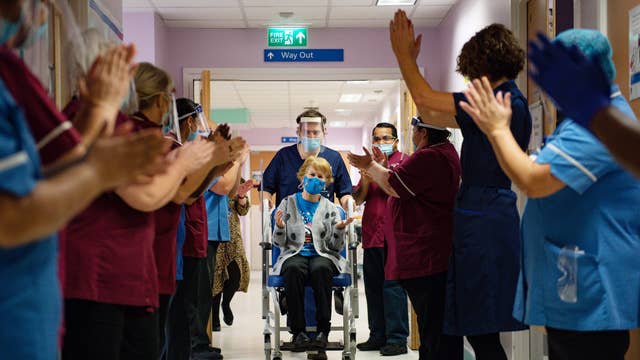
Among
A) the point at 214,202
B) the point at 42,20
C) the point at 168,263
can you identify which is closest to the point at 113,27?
the point at 214,202

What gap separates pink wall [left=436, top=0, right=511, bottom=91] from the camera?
4.45 metres

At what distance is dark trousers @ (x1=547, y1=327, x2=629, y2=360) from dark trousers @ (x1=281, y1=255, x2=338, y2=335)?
2641 mm

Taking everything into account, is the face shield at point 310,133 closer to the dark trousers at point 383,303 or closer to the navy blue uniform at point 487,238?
the dark trousers at point 383,303

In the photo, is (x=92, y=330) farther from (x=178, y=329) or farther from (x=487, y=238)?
(x=178, y=329)

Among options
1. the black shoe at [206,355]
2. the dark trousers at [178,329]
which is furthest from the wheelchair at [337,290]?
the dark trousers at [178,329]

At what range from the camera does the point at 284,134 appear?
15.1 metres

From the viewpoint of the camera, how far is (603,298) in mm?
1674

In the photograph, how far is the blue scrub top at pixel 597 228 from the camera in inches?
65.3

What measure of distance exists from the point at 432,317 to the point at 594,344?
3.94ft

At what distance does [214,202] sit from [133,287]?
2.75 meters

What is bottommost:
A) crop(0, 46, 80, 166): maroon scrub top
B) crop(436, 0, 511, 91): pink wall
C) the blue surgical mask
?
crop(0, 46, 80, 166): maroon scrub top

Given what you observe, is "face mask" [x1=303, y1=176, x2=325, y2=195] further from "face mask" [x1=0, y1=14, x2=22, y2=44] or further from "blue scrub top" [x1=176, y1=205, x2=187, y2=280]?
"face mask" [x1=0, y1=14, x2=22, y2=44]

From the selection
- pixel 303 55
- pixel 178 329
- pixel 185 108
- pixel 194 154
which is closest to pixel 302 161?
pixel 303 55

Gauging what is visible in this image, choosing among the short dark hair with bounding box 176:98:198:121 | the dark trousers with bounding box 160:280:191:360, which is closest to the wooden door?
the short dark hair with bounding box 176:98:198:121
